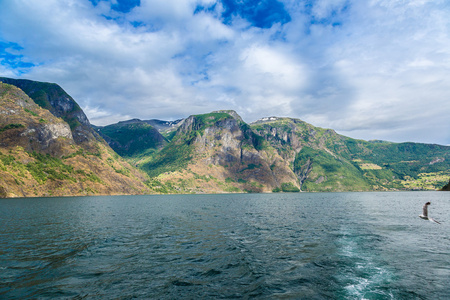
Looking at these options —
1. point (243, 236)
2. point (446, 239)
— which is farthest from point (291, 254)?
point (446, 239)

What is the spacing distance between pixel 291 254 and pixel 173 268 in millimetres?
15411

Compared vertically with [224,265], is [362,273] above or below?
above

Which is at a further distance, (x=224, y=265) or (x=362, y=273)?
(x=224, y=265)

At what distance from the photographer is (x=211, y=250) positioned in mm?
32438

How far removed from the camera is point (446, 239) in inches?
1555

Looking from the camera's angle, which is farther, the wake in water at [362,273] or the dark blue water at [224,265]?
the wake in water at [362,273]

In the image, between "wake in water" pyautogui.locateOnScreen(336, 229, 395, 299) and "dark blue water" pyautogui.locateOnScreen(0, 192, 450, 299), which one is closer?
"dark blue water" pyautogui.locateOnScreen(0, 192, 450, 299)

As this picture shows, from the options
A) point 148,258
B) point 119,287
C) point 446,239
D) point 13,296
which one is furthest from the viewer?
point 446,239

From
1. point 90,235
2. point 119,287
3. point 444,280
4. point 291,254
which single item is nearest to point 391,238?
point 444,280

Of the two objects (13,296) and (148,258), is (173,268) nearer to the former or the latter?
(148,258)

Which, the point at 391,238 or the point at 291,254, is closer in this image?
the point at 291,254

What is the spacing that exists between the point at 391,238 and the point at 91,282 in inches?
1814

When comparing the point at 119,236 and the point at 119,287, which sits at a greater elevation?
the point at 119,287

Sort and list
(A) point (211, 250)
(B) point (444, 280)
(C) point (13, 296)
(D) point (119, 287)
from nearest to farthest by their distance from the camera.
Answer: (C) point (13, 296)
(D) point (119, 287)
(B) point (444, 280)
(A) point (211, 250)
